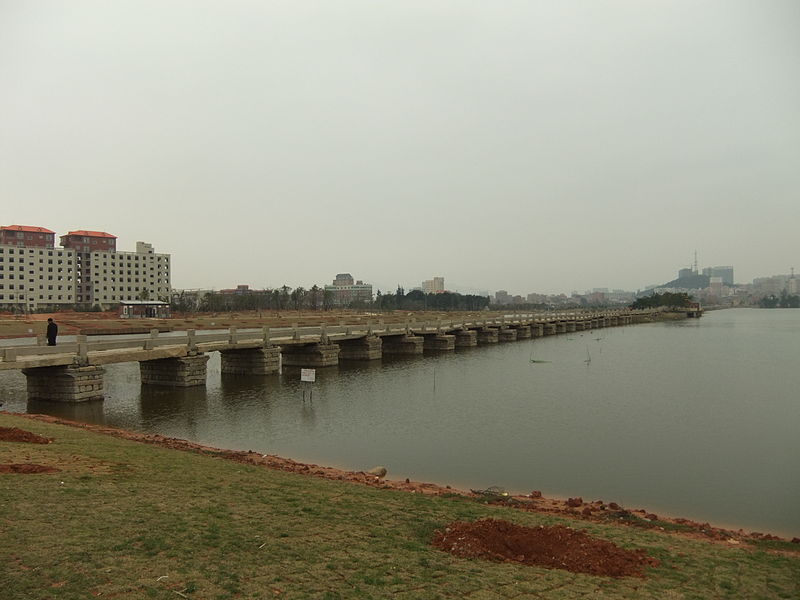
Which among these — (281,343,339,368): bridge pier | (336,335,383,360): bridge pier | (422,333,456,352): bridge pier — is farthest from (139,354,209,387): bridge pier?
(422,333,456,352): bridge pier

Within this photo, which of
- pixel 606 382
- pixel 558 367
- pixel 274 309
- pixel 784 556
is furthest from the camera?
pixel 274 309

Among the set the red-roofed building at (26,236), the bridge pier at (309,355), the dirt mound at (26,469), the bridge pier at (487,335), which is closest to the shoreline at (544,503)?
the dirt mound at (26,469)

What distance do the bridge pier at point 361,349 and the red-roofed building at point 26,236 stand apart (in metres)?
116

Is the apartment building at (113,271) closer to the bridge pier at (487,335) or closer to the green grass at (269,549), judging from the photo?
the bridge pier at (487,335)

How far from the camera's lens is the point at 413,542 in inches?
344

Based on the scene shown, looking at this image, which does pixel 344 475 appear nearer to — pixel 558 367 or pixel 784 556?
pixel 784 556

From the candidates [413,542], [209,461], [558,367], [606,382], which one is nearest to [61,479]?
[209,461]

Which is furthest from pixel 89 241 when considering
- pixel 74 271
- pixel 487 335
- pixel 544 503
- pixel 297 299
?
pixel 544 503

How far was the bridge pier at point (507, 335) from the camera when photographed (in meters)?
82.9

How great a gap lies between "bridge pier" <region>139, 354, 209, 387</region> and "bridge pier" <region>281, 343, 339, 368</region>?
10672 millimetres

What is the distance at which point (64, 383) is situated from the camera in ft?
84.2

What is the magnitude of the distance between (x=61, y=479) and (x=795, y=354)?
68939 mm

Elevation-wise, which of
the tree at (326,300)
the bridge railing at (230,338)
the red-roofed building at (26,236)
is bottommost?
the bridge railing at (230,338)

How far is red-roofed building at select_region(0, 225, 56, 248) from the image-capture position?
5054 inches
